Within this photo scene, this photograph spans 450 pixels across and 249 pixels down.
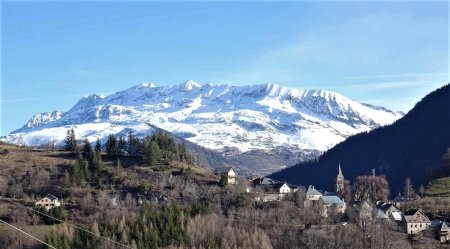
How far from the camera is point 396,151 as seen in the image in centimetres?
13050

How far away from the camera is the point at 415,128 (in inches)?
5276

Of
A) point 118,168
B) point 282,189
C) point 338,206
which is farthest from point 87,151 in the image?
point 338,206

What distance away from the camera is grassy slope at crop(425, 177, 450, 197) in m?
74.4

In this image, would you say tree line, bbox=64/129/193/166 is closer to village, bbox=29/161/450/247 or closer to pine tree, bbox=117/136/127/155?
pine tree, bbox=117/136/127/155

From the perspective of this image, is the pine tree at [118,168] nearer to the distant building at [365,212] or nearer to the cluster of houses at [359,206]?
the cluster of houses at [359,206]

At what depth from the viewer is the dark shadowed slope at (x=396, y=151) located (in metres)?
120

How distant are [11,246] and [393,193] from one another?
2607 inches

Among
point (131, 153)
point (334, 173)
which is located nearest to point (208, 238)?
point (131, 153)

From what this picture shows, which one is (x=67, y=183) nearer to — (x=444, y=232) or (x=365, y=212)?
(x=365, y=212)

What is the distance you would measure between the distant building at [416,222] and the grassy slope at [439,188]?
13.1 metres

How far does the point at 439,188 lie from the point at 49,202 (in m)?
45.2

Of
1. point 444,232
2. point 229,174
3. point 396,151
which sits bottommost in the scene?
point 444,232

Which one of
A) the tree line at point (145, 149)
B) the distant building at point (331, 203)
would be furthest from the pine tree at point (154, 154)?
the distant building at point (331, 203)

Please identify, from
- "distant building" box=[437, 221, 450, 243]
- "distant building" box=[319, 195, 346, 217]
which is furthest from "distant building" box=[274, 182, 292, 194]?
"distant building" box=[437, 221, 450, 243]
